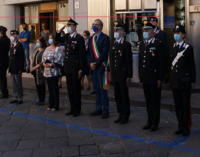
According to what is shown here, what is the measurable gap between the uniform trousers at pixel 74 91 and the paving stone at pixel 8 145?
2.08 m

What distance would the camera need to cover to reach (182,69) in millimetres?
5250

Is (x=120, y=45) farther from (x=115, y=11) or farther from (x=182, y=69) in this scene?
(x=115, y=11)

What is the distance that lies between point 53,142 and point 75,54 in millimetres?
2401

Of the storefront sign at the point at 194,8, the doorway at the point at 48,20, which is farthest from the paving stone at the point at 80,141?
the doorway at the point at 48,20

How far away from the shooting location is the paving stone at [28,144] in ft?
16.1

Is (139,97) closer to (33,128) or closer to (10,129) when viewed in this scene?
(33,128)

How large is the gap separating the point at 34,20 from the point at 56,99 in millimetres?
7861

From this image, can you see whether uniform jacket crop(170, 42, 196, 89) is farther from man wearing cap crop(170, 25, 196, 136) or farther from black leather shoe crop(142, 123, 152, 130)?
black leather shoe crop(142, 123, 152, 130)

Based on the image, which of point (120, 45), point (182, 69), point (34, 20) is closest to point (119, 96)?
point (120, 45)

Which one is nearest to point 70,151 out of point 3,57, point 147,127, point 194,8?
point 147,127

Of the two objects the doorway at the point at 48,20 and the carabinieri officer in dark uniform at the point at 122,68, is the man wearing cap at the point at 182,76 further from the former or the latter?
the doorway at the point at 48,20

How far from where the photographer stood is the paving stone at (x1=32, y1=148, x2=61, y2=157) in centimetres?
454

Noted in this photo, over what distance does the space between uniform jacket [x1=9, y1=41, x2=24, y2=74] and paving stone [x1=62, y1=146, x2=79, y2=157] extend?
4117 mm

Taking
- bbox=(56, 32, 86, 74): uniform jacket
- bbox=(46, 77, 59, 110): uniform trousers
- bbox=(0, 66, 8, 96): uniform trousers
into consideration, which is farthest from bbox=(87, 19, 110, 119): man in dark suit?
bbox=(0, 66, 8, 96): uniform trousers
